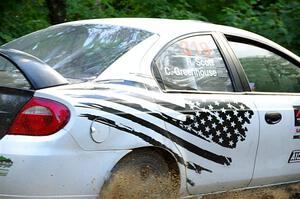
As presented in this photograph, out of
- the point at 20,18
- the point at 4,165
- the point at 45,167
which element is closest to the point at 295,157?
the point at 45,167

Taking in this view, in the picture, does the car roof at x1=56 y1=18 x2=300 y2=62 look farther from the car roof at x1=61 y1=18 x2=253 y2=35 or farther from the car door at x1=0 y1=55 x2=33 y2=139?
the car door at x1=0 y1=55 x2=33 y2=139

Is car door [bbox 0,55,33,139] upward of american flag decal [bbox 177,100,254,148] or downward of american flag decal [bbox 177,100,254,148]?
upward

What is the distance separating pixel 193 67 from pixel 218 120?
47 centimetres

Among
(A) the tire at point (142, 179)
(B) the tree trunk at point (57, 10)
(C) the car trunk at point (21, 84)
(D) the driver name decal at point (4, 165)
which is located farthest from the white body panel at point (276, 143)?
(B) the tree trunk at point (57, 10)

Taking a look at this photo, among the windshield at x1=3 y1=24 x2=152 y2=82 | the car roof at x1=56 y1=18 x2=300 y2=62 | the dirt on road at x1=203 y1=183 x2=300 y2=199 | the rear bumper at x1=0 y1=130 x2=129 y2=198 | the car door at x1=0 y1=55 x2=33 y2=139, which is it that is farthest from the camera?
the dirt on road at x1=203 y1=183 x2=300 y2=199

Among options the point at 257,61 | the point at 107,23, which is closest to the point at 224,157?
the point at 257,61

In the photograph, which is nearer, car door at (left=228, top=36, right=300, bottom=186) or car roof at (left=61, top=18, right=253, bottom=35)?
car roof at (left=61, top=18, right=253, bottom=35)

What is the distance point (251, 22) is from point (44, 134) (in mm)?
6168

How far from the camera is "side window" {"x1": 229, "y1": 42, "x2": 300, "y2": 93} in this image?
16.4ft

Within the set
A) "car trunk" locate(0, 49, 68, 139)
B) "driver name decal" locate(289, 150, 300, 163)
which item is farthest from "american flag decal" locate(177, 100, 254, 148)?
"car trunk" locate(0, 49, 68, 139)

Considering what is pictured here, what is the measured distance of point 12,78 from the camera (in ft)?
13.3

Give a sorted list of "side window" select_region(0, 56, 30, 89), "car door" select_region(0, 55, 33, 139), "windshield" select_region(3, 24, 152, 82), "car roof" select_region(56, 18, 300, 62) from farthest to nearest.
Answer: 1. "car roof" select_region(56, 18, 300, 62)
2. "windshield" select_region(3, 24, 152, 82)
3. "side window" select_region(0, 56, 30, 89)
4. "car door" select_region(0, 55, 33, 139)

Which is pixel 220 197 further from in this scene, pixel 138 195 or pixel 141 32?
pixel 141 32

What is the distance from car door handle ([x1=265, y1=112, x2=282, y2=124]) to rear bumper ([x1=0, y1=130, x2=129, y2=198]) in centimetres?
170
